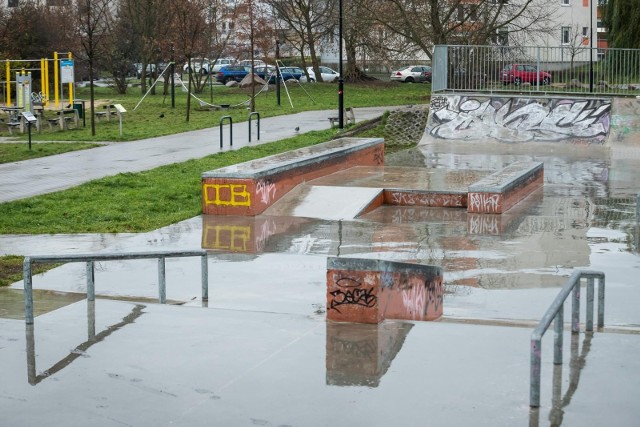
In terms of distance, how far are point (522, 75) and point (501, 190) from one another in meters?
14.0

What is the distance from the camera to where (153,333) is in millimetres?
8109

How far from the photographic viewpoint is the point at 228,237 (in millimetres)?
14195

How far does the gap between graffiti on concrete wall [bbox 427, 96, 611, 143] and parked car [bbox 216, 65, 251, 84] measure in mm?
32764

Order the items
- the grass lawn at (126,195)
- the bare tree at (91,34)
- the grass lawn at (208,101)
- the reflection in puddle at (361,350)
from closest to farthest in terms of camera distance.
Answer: the reflection in puddle at (361,350), the grass lawn at (126,195), the bare tree at (91,34), the grass lawn at (208,101)

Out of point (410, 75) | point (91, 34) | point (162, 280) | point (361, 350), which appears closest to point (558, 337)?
point (361, 350)

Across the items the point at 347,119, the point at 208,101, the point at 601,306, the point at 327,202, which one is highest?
the point at 208,101

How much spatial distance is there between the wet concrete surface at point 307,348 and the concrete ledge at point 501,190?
2.62 m

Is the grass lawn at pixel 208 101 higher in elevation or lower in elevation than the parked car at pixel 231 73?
lower

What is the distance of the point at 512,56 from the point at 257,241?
18140mm

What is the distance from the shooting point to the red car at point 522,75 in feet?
96.1

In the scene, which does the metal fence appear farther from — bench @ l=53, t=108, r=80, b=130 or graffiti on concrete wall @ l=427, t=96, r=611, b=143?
bench @ l=53, t=108, r=80, b=130

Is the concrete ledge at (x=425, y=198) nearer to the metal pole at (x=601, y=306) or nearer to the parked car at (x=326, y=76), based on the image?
the metal pole at (x=601, y=306)

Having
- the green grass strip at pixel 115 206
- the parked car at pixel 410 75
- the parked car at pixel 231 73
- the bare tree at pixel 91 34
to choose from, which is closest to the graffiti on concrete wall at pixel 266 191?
the green grass strip at pixel 115 206

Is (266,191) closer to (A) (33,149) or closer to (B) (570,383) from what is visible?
(B) (570,383)
